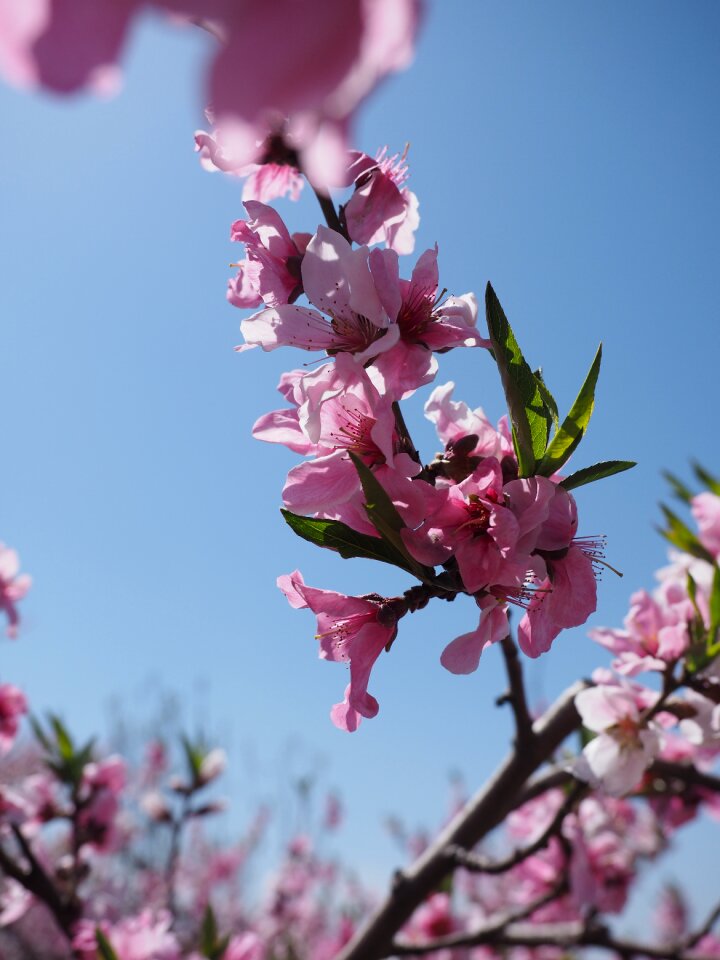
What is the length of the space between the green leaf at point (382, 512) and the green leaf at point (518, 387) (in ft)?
0.71

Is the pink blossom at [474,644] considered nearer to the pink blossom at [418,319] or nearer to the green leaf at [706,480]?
the pink blossom at [418,319]

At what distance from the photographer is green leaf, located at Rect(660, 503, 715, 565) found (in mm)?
1973

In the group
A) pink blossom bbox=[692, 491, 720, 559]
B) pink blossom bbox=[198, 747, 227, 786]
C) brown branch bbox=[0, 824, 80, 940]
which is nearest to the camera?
pink blossom bbox=[692, 491, 720, 559]

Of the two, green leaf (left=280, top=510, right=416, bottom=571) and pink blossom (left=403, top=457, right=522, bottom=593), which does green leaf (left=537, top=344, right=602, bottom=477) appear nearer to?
pink blossom (left=403, top=457, right=522, bottom=593)

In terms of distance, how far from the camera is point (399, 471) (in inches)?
37.1

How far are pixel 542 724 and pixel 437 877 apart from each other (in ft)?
1.67

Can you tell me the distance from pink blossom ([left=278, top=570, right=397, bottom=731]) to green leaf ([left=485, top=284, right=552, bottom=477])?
30 centimetres

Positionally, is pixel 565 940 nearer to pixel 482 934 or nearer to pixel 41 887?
pixel 482 934

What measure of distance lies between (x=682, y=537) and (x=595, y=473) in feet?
3.82

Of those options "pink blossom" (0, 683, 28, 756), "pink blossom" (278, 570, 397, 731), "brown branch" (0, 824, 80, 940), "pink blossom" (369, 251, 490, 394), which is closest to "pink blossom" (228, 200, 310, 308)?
"pink blossom" (369, 251, 490, 394)

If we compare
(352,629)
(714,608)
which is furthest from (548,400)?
(714,608)

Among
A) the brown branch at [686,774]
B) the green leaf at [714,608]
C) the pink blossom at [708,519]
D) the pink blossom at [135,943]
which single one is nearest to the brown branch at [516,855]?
the brown branch at [686,774]

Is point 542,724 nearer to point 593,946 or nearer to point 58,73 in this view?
point 593,946

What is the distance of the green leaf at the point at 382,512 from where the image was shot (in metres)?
0.82
